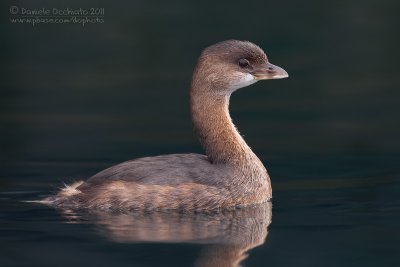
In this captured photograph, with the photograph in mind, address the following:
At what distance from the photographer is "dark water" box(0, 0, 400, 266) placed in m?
9.71

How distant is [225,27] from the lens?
79.5 ft

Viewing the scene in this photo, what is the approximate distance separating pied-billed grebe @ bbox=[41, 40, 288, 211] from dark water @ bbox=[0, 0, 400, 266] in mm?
214

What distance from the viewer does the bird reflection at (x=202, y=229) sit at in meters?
9.47

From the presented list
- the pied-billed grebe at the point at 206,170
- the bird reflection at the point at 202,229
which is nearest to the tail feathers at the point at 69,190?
the pied-billed grebe at the point at 206,170

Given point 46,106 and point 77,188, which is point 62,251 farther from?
point 46,106

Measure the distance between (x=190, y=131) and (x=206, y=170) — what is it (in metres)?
4.02

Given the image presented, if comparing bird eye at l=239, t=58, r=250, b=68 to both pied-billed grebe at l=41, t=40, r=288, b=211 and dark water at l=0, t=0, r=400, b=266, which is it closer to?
pied-billed grebe at l=41, t=40, r=288, b=211

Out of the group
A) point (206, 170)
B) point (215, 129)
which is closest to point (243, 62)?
point (215, 129)

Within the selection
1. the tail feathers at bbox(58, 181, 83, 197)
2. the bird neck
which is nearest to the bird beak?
the bird neck

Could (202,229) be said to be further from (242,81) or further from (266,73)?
(266,73)

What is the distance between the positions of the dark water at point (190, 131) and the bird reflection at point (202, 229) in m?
0.02

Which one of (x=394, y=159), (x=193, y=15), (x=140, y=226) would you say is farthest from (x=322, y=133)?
(x=193, y=15)

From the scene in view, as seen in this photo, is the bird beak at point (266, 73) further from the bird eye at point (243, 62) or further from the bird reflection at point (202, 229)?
the bird reflection at point (202, 229)

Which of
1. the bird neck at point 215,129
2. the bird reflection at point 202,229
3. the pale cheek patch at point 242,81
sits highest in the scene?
the pale cheek patch at point 242,81
